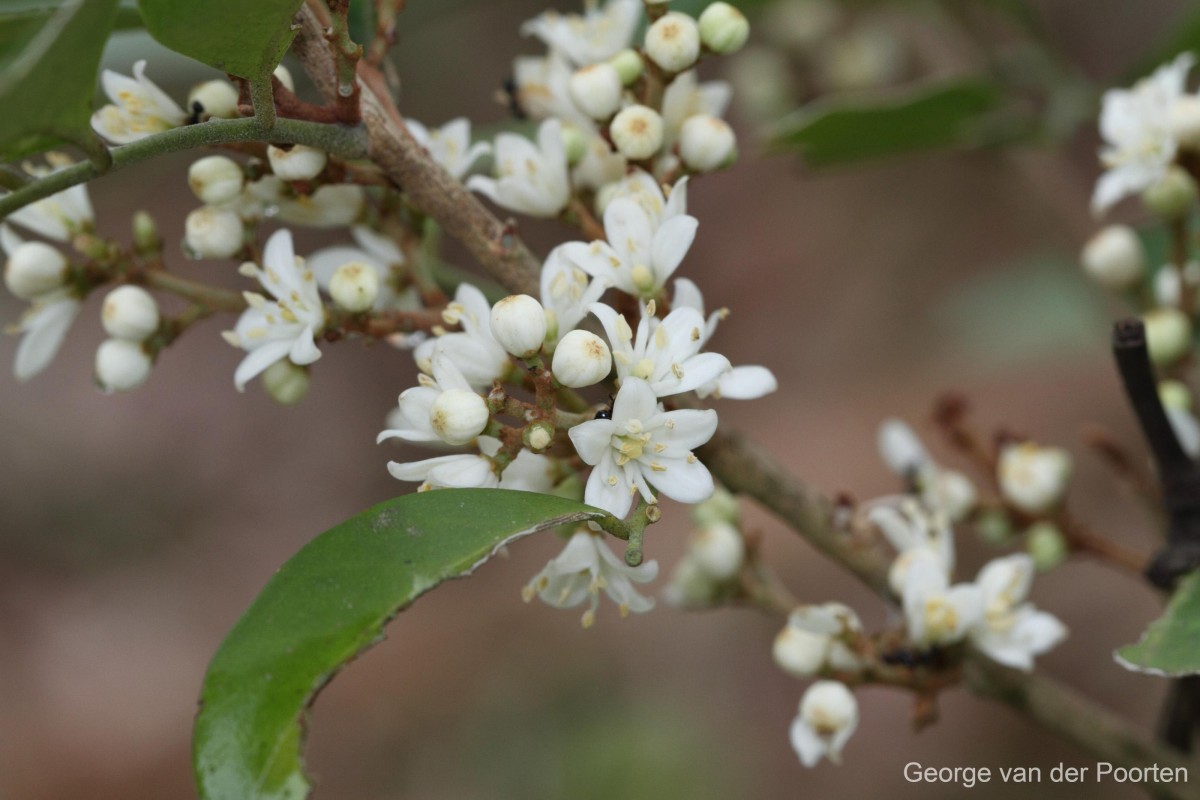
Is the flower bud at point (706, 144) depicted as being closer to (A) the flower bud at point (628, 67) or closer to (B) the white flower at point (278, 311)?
(A) the flower bud at point (628, 67)

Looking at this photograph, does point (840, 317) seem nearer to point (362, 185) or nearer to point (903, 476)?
point (903, 476)

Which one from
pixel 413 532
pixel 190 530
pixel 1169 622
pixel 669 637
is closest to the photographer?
pixel 413 532

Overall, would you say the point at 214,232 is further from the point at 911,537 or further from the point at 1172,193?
the point at 1172,193

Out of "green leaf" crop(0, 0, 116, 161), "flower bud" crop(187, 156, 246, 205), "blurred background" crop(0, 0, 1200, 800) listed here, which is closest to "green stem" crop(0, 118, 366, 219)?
"green leaf" crop(0, 0, 116, 161)

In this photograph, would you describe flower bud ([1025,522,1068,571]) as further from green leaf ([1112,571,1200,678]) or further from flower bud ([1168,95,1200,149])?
flower bud ([1168,95,1200,149])

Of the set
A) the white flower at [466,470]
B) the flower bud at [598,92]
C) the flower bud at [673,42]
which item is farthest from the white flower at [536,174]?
the white flower at [466,470]

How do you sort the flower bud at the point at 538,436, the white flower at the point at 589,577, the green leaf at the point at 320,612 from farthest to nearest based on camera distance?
the white flower at the point at 589,577, the flower bud at the point at 538,436, the green leaf at the point at 320,612

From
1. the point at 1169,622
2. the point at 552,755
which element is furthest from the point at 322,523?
the point at 1169,622
